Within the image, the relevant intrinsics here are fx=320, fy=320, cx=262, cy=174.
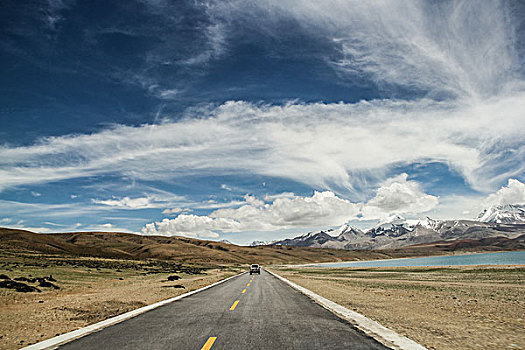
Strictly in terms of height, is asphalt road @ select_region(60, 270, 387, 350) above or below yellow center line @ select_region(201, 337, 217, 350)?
below

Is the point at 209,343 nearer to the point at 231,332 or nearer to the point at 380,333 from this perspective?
the point at 231,332

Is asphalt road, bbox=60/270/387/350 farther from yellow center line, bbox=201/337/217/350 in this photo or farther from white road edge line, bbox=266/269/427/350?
white road edge line, bbox=266/269/427/350

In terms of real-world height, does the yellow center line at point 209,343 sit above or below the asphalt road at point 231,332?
above

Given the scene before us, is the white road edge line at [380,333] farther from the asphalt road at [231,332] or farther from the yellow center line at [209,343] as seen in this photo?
the yellow center line at [209,343]

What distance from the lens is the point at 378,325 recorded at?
31.7 ft

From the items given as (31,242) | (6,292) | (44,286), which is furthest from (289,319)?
(31,242)

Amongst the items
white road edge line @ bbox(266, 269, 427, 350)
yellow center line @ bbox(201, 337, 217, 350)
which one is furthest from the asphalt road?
white road edge line @ bbox(266, 269, 427, 350)

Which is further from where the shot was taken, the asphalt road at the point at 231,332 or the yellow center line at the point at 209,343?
the asphalt road at the point at 231,332

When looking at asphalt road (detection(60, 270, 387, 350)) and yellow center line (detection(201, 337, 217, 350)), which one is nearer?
yellow center line (detection(201, 337, 217, 350))

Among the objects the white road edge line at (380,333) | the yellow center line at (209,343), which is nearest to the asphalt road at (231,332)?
the yellow center line at (209,343)

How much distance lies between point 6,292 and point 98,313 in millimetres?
11939

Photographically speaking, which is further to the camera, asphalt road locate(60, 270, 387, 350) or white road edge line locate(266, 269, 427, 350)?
asphalt road locate(60, 270, 387, 350)

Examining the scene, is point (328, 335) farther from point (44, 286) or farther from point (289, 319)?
point (44, 286)

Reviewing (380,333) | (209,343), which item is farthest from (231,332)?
(380,333)
